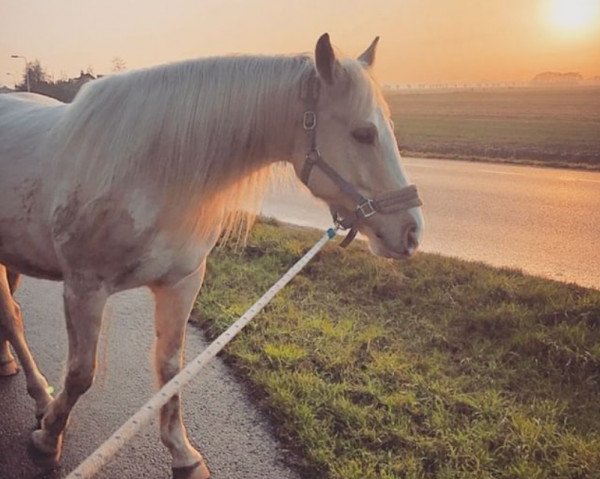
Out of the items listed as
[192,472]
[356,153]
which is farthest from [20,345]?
[356,153]

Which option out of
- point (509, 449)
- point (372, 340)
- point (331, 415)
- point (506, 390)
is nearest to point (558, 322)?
point (506, 390)

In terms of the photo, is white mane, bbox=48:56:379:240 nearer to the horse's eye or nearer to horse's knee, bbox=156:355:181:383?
the horse's eye

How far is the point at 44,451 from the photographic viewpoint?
2.90 m

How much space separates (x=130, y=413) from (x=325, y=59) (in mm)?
2455

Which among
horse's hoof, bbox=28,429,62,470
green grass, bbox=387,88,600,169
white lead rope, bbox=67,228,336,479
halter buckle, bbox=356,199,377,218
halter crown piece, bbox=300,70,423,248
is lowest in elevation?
green grass, bbox=387,88,600,169

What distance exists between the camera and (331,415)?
3248mm

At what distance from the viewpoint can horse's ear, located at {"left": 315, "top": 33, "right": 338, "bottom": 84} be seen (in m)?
2.13

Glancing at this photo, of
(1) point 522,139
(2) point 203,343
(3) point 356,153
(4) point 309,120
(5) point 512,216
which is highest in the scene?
(4) point 309,120

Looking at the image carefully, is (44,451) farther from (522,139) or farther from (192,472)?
(522,139)

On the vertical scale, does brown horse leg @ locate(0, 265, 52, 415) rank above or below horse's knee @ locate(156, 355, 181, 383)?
below

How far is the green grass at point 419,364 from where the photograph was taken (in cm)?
294

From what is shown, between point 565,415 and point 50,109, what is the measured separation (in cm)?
339

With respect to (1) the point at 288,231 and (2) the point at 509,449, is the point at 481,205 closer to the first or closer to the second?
(1) the point at 288,231

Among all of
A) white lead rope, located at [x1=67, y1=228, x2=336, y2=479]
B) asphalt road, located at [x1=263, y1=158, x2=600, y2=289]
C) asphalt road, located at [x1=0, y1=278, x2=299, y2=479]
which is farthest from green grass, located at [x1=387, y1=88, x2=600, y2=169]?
white lead rope, located at [x1=67, y1=228, x2=336, y2=479]
